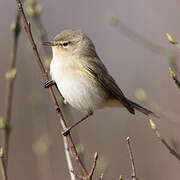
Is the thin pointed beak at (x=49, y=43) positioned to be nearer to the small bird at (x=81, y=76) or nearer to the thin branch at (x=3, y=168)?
the small bird at (x=81, y=76)

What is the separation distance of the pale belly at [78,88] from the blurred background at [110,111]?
0.51m

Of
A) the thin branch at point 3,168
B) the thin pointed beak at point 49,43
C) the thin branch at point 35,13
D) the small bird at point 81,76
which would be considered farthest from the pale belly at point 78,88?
the thin branch at point 3,168

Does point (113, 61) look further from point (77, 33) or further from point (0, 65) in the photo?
point (77, 33)

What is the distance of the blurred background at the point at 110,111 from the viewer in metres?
5.95

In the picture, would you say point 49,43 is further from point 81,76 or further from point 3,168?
point 3,168

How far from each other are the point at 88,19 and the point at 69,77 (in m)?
4.64

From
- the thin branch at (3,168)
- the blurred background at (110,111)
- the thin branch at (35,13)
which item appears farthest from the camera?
the blurred background at (110,111)

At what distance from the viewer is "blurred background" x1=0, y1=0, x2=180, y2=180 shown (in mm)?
5953

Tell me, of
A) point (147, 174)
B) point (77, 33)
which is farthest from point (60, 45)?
point (147, 174)

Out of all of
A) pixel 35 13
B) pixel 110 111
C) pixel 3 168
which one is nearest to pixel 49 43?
pixel 35 13

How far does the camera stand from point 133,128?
7.87 m

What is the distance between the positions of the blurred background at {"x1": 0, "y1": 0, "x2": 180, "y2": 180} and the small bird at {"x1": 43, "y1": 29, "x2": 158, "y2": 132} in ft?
1.77

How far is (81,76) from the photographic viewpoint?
4.68m

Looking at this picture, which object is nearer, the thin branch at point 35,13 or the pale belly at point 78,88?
the thin branch at point 35,13
